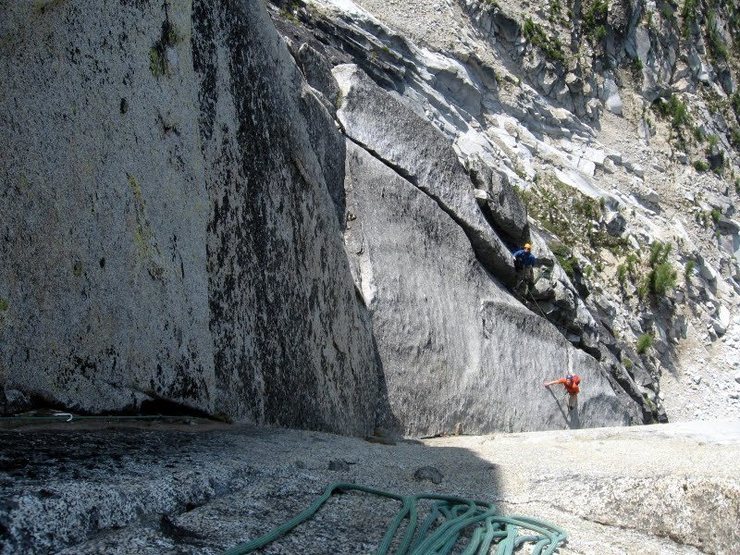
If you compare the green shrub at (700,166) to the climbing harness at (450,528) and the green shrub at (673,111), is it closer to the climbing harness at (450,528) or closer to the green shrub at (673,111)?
the green shrub at (673,111)

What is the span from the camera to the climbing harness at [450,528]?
3170 mm

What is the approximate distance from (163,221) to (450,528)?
2.57 meters

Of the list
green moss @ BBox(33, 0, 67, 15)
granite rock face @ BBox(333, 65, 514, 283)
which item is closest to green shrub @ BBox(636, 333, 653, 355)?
granite rock face @ BBox(333, 65, 514, 283)

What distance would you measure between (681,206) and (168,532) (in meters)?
22.9

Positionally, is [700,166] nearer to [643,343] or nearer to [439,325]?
[643,343]

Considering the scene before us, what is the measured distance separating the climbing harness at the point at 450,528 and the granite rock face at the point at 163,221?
147 centimetres

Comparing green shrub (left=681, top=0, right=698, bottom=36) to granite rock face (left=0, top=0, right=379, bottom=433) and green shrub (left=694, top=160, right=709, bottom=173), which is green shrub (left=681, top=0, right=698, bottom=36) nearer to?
green shrub (left=694, top=160, right=709, bottom=173)

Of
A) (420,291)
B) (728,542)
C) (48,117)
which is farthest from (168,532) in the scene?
(420,291)

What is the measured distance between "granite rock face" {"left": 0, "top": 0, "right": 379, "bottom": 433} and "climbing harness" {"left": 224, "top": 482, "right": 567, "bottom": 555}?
4.83ft

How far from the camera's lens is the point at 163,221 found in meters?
4.82

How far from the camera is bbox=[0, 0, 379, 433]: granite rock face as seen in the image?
12.5 ft

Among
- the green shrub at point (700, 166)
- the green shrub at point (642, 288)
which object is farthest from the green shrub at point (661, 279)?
the green shrub at point (700, 166)

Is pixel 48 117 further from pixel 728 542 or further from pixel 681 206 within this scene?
pixel 681 206

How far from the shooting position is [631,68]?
25.0 metres
